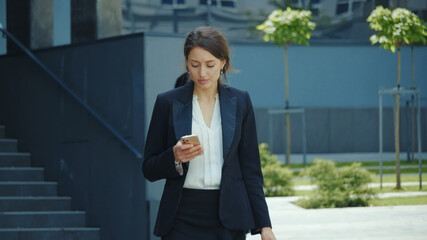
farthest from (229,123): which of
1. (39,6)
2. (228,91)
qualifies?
(39,6)

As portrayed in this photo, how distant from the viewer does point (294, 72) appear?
25953 mm

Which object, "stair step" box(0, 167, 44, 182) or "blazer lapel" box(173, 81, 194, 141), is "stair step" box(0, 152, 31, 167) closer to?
"stair step" box(0, 167, 44, 182)

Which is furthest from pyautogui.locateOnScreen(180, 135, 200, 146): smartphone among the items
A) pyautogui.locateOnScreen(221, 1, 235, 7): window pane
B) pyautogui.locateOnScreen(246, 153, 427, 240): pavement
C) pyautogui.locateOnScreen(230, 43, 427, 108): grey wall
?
pyautogui.locateOnScreen(221, 1, 235, 7): window pane

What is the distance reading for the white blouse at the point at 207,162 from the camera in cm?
332

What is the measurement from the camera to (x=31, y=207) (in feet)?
31.5

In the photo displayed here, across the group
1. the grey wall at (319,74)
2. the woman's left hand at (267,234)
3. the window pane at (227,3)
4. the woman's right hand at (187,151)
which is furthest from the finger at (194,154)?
the window pane at (227,3)

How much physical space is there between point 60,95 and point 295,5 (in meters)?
17.5

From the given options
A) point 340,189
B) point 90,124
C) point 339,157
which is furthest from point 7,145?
point 339,157

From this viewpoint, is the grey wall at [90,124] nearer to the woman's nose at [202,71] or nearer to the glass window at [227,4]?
the woman's nose at [202,71]

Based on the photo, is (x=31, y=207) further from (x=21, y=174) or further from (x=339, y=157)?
(x=339, y=157)

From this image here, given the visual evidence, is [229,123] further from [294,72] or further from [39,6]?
[294,72]

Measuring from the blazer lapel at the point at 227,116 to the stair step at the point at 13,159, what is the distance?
718 cm

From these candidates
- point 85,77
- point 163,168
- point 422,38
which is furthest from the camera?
point 422,38

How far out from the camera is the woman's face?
3.30 m
